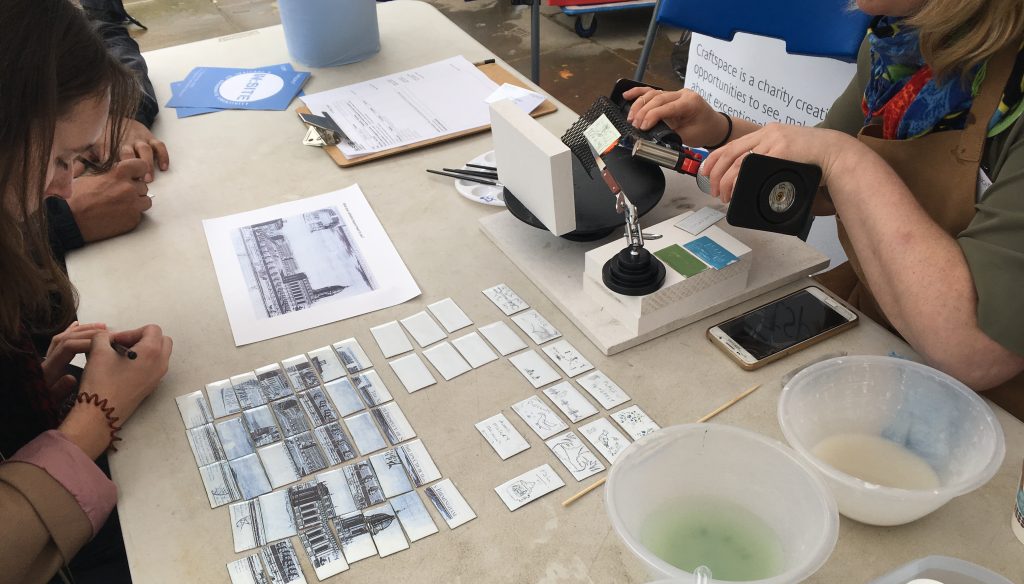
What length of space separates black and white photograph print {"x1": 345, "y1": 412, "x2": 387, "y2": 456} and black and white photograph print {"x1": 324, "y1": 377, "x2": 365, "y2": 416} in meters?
0.01

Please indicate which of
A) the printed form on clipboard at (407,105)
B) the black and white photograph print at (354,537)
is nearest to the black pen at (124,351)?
the black and white photograph print at (354,537)

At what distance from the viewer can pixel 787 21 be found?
1.49 metres

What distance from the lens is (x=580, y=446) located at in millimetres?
809

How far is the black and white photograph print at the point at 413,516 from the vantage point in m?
0.73

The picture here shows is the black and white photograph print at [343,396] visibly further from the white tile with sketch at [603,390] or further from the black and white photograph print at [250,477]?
the white tile with sketch at [603,390]

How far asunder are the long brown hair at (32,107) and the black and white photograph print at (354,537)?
0.42 m

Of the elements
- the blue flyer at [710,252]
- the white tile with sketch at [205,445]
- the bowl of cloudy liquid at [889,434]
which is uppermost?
the blue flyer at [710,252]

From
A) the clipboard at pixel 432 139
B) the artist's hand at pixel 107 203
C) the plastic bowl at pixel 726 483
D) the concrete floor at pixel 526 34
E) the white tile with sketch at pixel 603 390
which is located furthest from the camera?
the concrete floor at pixel 526 34

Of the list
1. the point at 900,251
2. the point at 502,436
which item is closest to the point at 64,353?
the point at 502,436

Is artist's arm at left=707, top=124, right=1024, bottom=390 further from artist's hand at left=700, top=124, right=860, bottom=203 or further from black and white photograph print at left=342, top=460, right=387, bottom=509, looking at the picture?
black and white photograph print at left=342, top=460, right=387, bottom=509

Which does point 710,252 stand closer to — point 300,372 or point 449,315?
point 449,315

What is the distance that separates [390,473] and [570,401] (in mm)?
211

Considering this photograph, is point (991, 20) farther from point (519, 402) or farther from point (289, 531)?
point (289, 531)

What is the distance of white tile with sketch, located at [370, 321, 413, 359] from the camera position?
0.95 meters
